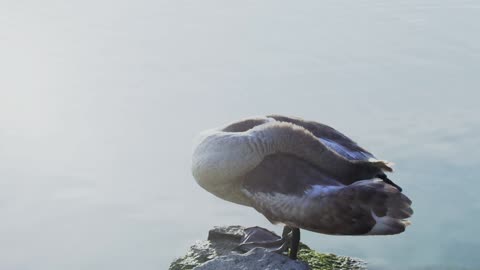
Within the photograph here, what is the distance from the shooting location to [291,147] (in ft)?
20.6

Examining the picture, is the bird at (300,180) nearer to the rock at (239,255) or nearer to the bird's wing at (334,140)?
the bird's wing at (334,140)

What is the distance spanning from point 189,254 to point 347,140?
4.99 feet

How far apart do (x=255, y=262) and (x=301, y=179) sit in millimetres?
667

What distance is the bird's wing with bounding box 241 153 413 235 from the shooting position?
588 centimetres

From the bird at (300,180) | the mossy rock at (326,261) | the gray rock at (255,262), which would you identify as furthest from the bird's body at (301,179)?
the mossy rock at (326,261)

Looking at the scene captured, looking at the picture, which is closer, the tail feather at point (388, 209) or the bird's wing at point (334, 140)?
the tail feather at point (388, 209)

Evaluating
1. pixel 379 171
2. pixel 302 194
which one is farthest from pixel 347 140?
pixel 302 194

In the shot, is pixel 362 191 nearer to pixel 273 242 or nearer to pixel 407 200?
pixel 407 200

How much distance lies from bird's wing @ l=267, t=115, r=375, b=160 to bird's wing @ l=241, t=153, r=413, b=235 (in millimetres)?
375

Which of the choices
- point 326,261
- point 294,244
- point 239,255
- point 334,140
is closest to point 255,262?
point 239,255

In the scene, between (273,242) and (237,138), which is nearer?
(237,138)

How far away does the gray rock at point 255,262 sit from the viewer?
6.18 metres

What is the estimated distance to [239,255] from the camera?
636cm

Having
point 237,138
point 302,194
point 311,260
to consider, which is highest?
point 237,138
